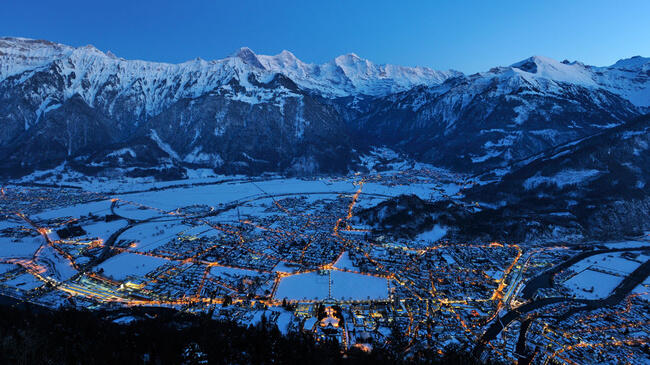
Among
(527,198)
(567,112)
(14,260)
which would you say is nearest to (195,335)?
(14,260)

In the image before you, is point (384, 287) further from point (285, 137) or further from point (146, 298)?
point (285, 137)

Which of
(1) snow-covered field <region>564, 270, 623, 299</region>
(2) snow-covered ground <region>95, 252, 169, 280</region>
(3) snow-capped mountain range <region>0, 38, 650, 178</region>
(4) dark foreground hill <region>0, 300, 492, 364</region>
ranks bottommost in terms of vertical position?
(4) dark foreground hill <region>0, 300, 492, 364</region>

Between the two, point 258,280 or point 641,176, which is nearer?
point 258,280

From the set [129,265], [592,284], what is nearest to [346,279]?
[592,284]

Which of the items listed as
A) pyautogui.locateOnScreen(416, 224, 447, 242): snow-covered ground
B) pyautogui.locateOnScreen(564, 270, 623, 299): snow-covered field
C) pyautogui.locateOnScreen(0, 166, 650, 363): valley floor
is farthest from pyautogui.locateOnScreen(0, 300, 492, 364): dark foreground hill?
pyautogui.locateOnScreen(416, 224, 447, 242): snow-covered ground

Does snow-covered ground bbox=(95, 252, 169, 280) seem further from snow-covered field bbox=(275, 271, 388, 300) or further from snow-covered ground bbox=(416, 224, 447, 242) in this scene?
snow-covered ground bbox=(416, 224, 447, 242)

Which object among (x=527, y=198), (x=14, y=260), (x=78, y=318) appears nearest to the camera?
(x=78, y=318)

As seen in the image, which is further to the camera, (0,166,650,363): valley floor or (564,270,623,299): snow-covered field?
(564,270,623,299): snow-covered field

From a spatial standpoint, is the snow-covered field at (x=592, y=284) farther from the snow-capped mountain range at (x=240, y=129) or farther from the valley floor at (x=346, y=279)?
the snow-capped mountain range at (x=240, y=129)

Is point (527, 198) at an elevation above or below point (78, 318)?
above

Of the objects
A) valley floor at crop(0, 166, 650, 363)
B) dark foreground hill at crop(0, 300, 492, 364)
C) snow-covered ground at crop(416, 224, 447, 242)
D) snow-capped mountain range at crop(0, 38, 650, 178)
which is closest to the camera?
dark foreground hill at crop(0, 300, 492, 364)

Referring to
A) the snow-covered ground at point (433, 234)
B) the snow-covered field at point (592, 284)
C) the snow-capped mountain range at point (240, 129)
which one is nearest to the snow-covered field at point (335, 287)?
the snow-covered ground at point (433, 234)
